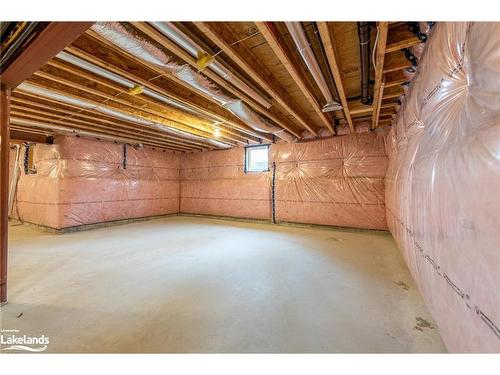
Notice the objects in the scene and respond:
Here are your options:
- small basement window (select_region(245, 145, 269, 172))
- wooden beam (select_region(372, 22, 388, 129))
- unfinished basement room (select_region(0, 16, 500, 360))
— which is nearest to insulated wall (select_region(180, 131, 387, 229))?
unfinished basement room (select_region(0, 16, 500, 360))

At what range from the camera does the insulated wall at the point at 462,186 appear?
2.36 feet

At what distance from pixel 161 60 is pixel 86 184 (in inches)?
168

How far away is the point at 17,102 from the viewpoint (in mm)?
2812

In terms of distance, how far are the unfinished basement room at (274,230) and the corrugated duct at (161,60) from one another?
14mm

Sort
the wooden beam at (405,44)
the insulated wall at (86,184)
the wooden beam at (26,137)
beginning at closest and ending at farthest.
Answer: the wooden beam at (405,44), the wooden beam at (26,137), the insulated wall at (86,184)

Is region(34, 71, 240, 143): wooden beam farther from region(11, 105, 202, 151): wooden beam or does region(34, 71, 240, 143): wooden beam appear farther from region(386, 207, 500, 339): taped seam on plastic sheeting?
region(386, 207, 500, 339): taped seam on plastic sheeting

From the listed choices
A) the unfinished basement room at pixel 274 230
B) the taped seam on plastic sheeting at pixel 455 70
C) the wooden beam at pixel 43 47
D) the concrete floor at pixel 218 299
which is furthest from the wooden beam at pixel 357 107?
the wooden beam at pixel 43 47

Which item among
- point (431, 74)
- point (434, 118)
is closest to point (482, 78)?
point (434, 118)

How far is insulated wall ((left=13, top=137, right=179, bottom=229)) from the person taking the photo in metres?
4.42

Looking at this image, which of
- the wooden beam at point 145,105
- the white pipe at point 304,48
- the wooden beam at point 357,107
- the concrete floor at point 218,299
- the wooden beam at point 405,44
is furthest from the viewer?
the wooden beam at point 357,107

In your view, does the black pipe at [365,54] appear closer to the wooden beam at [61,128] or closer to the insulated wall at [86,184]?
the wooden beam at [61,128]

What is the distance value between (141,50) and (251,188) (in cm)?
422

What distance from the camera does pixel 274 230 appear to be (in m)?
Result: 4.59

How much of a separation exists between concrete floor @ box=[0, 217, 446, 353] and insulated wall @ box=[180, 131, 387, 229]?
119 centimetres
